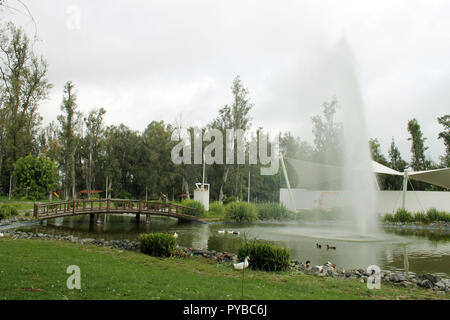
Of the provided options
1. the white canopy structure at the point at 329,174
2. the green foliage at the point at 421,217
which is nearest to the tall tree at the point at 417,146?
the white canopy structure at the point at 329,174

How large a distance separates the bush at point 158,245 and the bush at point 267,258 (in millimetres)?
2452

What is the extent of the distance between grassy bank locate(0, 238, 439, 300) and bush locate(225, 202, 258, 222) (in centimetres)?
1438

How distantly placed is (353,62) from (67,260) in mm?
16449

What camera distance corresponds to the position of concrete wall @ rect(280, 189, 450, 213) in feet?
87.2

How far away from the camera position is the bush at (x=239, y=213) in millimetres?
23078

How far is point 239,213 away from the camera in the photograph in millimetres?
23156

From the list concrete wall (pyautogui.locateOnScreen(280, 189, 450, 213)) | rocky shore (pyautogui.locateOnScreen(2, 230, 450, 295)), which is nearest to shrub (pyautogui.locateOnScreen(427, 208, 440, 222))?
concrete wall (pyautogui.locateOnScreen(280, 189, 450, 213))

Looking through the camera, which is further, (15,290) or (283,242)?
(283,242)

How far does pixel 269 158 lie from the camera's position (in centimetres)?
4675

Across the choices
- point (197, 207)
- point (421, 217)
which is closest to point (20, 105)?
point (197, 207)

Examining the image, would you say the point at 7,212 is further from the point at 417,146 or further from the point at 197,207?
the point at 417,146

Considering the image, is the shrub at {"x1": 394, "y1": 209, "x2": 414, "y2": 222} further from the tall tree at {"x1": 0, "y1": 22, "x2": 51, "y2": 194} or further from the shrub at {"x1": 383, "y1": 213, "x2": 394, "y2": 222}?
the tall tree at {"x1": 0, "y1": 22, "x2": 51, "y2": 194}
